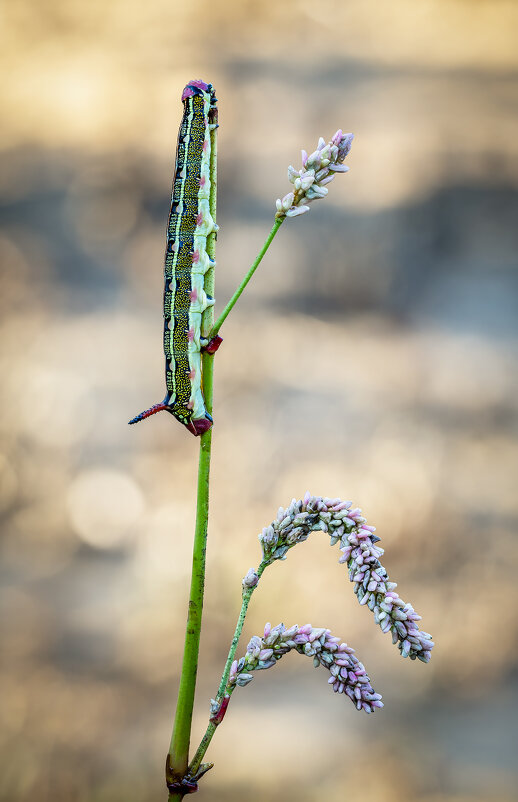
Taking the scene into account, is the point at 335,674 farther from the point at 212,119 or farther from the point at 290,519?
the point at 212,119

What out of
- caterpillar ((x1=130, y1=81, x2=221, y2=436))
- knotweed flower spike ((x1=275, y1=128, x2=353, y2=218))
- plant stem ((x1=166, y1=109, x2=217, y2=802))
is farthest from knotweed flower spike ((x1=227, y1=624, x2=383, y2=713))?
knotweed flower spike ((x1=275, y1=128, x2=353, y2=218))

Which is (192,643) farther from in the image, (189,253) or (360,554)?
(189,253)

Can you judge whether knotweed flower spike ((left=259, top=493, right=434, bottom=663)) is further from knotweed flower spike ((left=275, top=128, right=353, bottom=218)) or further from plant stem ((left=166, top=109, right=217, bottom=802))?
knotweed flower spike ((left=275, top=128, right=353, bottom=218))

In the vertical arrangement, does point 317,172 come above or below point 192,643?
above

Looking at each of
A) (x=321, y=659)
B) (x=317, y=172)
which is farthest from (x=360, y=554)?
(x=317, y=172)

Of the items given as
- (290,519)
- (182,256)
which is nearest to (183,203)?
(182,256)

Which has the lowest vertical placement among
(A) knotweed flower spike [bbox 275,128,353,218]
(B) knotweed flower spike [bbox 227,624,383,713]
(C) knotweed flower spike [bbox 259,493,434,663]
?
(B) knotweed flower spike [bbox 227,624,383,713]

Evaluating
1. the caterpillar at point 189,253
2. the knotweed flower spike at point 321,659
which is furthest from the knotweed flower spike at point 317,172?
the knotweed flower spike at point 321,659
